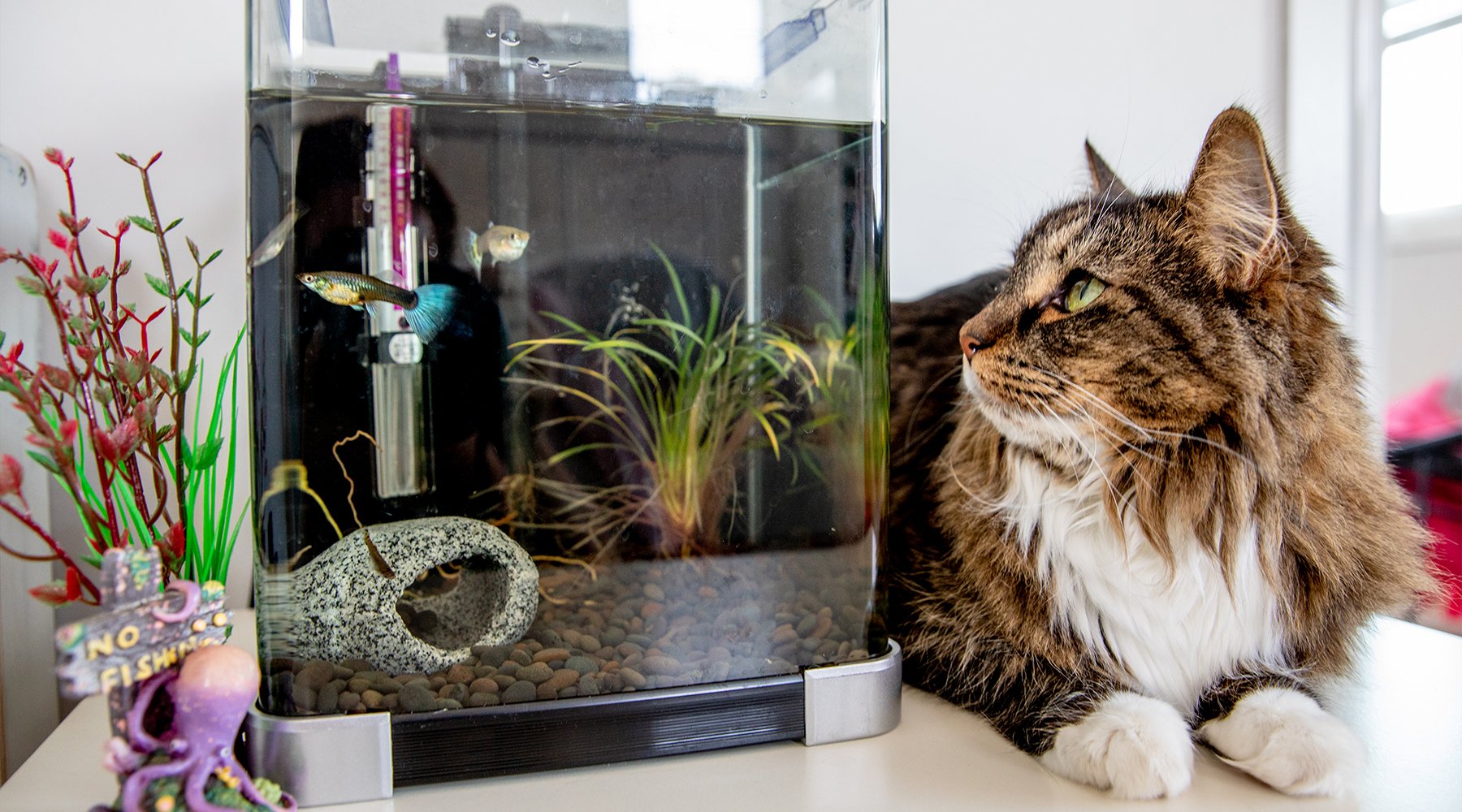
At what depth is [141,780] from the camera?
591 mm

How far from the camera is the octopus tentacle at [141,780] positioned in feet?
1.92

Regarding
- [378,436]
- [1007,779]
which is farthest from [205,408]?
[1007,779]

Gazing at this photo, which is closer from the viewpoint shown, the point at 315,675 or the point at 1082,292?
the point at 315,675

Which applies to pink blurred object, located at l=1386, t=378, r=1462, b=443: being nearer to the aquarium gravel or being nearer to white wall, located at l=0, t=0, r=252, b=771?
the aquarium gravel

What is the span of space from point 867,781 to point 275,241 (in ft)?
2.27

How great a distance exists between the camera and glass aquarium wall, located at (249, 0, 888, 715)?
28.6 inches

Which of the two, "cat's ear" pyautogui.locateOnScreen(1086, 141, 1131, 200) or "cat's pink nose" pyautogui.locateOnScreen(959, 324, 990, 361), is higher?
"cat's ear" pyautogui.locateOnScreen(1086, 141, 1131, 200)

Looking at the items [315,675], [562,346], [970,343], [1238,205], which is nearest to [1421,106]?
[1238,205]

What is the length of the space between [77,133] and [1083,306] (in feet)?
4.27

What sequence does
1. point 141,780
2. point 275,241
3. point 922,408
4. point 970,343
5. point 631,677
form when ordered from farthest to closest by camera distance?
point 922,408
point 970,343
point 631,677
point 275,241
point 141,780

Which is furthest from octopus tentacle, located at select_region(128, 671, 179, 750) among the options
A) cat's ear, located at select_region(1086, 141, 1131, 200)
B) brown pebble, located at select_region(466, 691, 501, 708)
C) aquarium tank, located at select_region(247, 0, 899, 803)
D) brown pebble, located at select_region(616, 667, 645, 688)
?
cat's ear, located at select_region(1086, 141, 1131, 200)

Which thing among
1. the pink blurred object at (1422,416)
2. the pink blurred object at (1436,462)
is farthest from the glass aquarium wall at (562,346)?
the pink blurred object at (1422,416)

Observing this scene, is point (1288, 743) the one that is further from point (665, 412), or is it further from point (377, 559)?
point (377, 559)

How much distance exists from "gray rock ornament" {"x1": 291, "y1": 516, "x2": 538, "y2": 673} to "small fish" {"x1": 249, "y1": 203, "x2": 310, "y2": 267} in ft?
0.79
